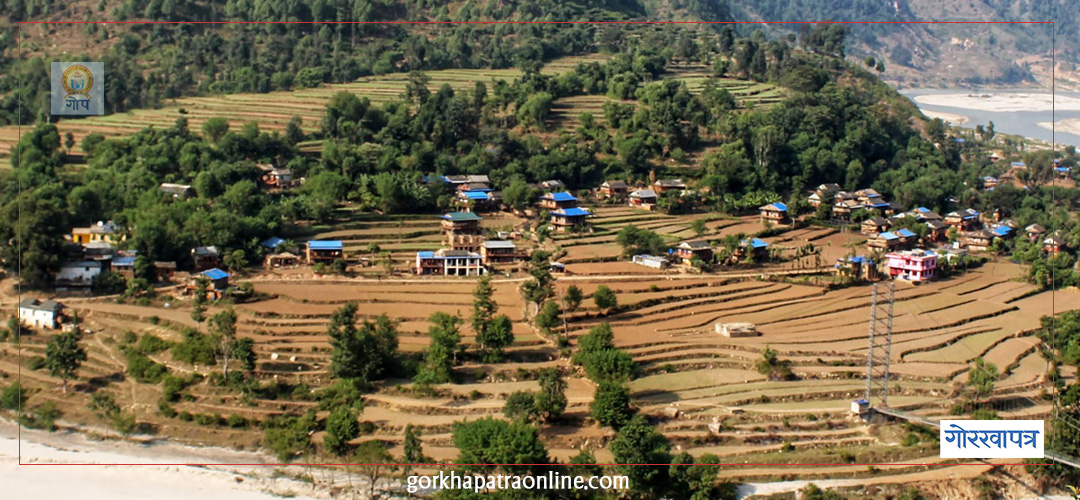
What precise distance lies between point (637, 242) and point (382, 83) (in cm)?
1652

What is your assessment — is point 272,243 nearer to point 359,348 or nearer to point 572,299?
point 359,348

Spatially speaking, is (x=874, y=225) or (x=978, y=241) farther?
(x=978, y=241)

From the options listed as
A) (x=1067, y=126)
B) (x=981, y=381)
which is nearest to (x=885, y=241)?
(x=981, y=381)

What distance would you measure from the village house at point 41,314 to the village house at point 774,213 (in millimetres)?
18784

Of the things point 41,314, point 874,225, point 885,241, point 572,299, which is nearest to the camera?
point 41,314

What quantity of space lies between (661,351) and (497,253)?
5.94 meters

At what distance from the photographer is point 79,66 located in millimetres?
35094

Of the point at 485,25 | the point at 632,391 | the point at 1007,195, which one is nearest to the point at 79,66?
the point at 485,25

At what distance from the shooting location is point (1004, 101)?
256 ft

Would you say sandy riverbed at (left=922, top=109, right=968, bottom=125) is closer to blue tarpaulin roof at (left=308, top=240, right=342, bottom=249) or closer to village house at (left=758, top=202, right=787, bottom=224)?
village house at (left=758, top=202, right=787, bottom=224)

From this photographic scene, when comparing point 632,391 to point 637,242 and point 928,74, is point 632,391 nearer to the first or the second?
point 637,242

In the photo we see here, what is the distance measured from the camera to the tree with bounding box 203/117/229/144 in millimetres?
31766

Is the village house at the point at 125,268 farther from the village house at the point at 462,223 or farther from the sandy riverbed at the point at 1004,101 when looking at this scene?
the sandy riverbed at the point at 1004,101

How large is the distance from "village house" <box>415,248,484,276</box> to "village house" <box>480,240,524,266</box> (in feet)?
1.23
